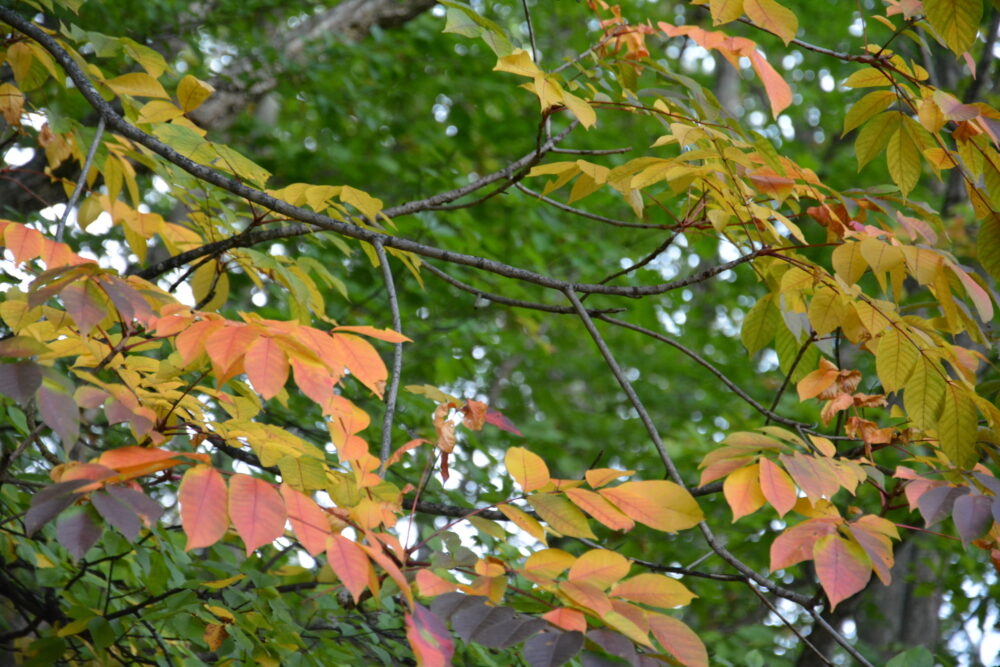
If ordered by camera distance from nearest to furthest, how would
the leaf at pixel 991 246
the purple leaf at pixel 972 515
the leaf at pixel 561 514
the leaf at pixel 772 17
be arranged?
the leaf at pixel 561 514 < the purple leaf at pixel 972 515 < the leaf at pixel 772 17 < the leaf at pixel 991 246

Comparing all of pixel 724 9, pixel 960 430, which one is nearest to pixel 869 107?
pixel 724 9

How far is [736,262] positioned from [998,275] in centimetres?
50

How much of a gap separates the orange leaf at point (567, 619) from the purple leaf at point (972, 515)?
66 centimetres

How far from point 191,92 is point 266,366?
0.93 metres

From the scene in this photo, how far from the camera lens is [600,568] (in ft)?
3.39

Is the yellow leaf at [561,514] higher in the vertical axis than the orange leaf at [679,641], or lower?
higher

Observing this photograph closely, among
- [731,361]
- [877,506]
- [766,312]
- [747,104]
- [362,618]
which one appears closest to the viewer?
[766,312]

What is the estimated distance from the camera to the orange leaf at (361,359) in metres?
1.17

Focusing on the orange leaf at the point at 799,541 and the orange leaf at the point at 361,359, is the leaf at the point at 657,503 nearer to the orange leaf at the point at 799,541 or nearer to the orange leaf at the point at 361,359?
the orange leaf at the point at 799,541

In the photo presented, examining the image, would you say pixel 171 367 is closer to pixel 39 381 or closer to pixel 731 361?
pixel 39 381

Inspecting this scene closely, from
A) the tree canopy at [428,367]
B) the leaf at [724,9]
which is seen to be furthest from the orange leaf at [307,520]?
the leaf at [724,9]

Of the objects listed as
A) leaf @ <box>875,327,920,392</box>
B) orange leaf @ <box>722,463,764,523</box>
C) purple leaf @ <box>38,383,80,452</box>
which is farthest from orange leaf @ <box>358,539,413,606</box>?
leaf @ <box>875,327,920,392</box>

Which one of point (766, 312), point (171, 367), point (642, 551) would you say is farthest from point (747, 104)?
point (171, 367)

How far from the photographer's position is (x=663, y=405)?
7.01 meters
